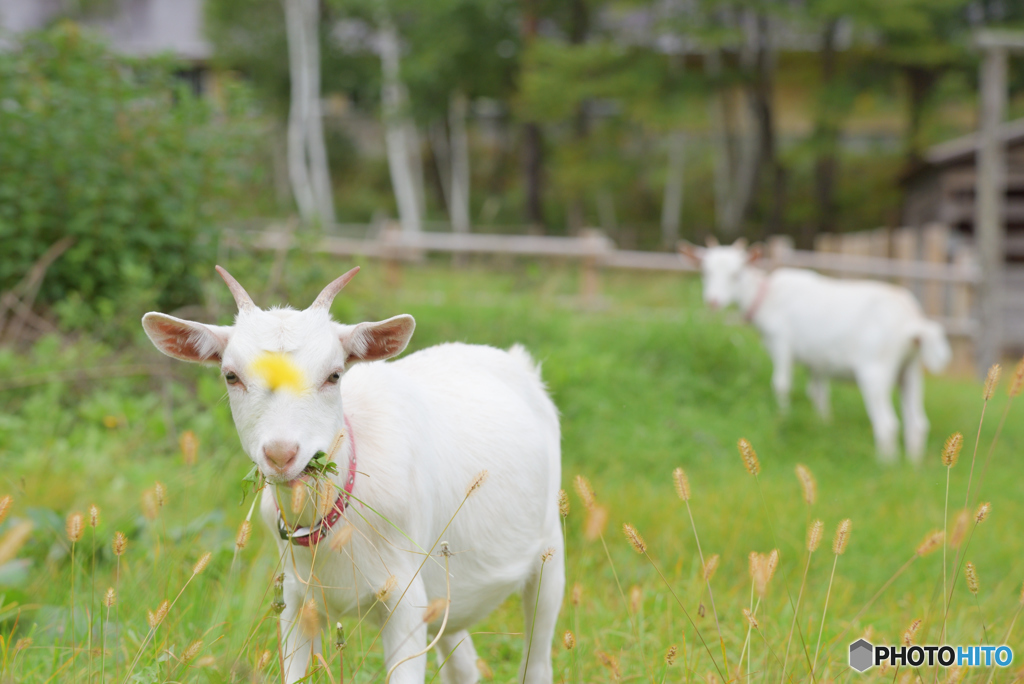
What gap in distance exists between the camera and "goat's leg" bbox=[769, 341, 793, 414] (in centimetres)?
753

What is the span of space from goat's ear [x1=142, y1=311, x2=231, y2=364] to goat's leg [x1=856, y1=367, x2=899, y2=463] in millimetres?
5876

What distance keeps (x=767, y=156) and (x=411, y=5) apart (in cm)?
986

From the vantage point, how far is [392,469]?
2.17 metres

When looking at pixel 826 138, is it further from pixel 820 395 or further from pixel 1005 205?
pixel 820 395

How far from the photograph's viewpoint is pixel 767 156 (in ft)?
66.8

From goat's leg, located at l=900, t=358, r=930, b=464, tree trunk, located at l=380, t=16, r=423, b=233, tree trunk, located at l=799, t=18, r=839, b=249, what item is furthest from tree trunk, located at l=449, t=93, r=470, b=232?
goat's leg, located at l=900, t=358, r=930, b=464

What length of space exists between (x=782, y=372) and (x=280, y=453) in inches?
256

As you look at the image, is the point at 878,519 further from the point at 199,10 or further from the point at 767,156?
the point at 199,10

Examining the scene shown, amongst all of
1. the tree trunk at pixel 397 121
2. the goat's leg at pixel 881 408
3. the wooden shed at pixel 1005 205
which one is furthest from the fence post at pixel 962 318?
the tree trunk at pixel 397 121

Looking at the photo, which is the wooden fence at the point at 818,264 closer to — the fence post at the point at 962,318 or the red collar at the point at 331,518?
the fence post at the point at 962,318

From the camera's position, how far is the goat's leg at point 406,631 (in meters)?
2.08

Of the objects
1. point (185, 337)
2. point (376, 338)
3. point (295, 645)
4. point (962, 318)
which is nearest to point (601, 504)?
point (295, 645)

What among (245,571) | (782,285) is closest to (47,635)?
(245,571)

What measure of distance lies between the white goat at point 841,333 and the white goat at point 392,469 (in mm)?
4961
